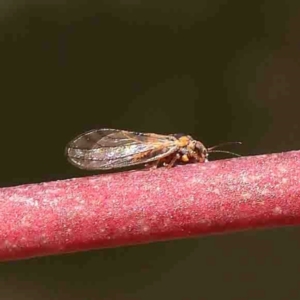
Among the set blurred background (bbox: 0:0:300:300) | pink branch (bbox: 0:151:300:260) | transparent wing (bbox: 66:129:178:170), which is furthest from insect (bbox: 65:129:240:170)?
Result: blurred background (bbox: 0:0:300:300)

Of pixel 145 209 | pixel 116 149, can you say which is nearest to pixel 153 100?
pixel 116 149

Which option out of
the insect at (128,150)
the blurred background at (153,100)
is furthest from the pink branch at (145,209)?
the blurred background at (153,100)

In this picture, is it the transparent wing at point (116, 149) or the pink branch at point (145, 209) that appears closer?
the pink branch at point (145, 209)

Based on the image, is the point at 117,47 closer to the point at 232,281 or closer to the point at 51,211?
the point at 232,281

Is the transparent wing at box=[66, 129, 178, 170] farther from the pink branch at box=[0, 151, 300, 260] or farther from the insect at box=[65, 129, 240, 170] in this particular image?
the pink branch at box=[0, 151, 300, 260]

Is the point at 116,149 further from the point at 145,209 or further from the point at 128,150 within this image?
the point at 145,209

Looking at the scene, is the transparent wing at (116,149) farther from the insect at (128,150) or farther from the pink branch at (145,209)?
the pink branch at (145,209)
